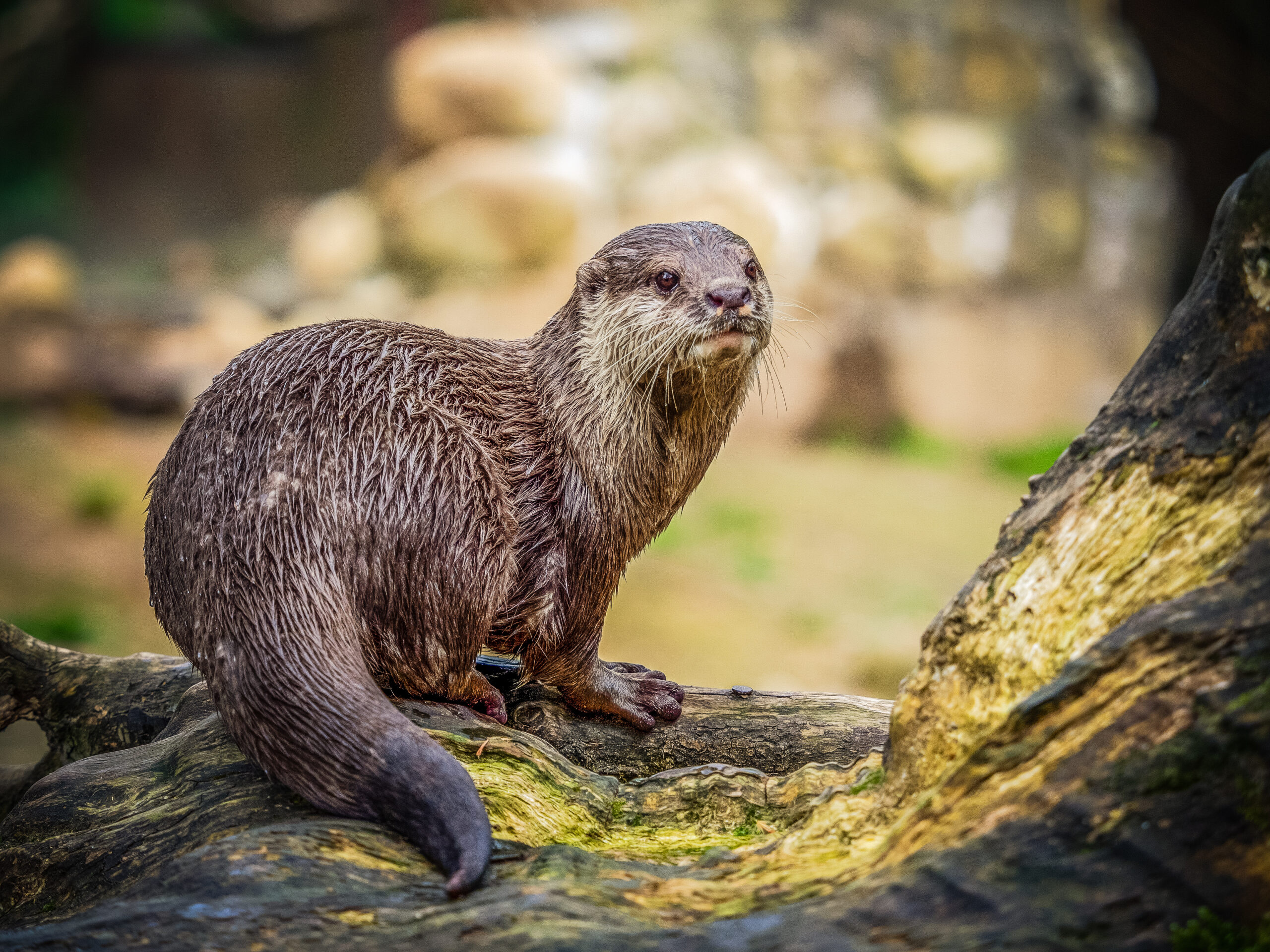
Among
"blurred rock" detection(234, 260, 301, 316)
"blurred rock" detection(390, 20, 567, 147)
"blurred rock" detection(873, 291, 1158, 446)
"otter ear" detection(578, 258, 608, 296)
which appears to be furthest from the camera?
"blurred rock" detection(234, 260, 301, 316)

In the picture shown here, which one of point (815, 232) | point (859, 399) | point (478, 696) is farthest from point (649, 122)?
point (478, 696)

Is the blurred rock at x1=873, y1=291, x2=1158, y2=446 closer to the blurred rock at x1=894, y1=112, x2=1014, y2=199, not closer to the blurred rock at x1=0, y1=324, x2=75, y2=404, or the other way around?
the blurred rock at x1=894, y1=112, x2=1014, y2=199

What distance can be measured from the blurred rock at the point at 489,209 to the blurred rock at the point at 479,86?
7.7 inches

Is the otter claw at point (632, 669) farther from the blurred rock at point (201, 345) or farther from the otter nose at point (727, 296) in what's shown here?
the blurred rock at point (201, 345)

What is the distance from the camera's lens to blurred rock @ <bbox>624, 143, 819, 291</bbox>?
7.73 m

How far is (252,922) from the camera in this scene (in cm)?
149

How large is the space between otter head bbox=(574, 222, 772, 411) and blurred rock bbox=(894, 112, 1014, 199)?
6.70 metres

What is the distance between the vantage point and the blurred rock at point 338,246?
31.5ft

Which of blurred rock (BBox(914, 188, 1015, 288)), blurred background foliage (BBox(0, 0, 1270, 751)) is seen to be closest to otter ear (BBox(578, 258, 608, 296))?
blurred background foliage (BBox(0, 0, 1270, 751))

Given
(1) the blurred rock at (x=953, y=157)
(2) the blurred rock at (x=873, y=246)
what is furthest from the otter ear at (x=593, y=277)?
(1) the blurred rock at (x=953, y=157)

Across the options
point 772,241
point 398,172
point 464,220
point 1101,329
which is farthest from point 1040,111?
Answer: point 398,172

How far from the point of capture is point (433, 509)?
81.9 inches

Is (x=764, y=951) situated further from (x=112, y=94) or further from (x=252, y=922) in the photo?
(x=112, y=94)

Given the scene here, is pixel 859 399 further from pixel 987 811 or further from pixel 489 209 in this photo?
pixel 987 811
